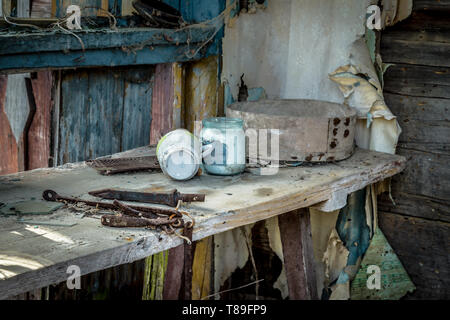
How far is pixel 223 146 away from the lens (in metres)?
2.48

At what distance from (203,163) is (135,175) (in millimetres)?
296

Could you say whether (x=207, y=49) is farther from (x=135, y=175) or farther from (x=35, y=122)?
(x=35, y=122)

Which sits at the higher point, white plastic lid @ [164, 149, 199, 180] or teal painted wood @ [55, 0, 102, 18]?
teal painted wood @ [55, 0, 102, 18]

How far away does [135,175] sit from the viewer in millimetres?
2510

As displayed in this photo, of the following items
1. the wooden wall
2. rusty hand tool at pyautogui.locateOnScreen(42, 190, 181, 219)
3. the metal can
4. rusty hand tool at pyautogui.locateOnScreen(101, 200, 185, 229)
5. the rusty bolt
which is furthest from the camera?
the wooden wall

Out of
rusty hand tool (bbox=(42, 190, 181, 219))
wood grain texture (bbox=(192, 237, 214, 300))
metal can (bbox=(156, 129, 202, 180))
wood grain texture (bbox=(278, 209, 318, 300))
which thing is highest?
metal can (bbox=(156, 129, 202, 180))

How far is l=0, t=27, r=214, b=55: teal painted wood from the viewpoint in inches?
97.0

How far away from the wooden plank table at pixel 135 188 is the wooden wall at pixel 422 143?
0.81 feet

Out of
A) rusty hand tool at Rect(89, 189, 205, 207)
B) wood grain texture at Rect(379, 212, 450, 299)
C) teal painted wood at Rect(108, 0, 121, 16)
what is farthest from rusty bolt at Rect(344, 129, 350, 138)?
teal painted wood at Rect(108, 0, 121, 16)

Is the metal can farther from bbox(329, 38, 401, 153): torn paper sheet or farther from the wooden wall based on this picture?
the wooden wall

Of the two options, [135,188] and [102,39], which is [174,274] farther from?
[102,39]

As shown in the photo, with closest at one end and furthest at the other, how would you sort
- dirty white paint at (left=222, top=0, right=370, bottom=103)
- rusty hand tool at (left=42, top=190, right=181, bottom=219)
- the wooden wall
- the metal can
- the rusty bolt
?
rusty hand tool at (left=42, top=190, right=181, bottom=219) → the metal can → the rusty bolt → the wooden wall → dirty white paint at (left=222, top=0, right=370, bottom=103)

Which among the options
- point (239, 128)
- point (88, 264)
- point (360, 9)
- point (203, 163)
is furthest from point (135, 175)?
point (360, 9)

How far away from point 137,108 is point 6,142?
4.43 ft
